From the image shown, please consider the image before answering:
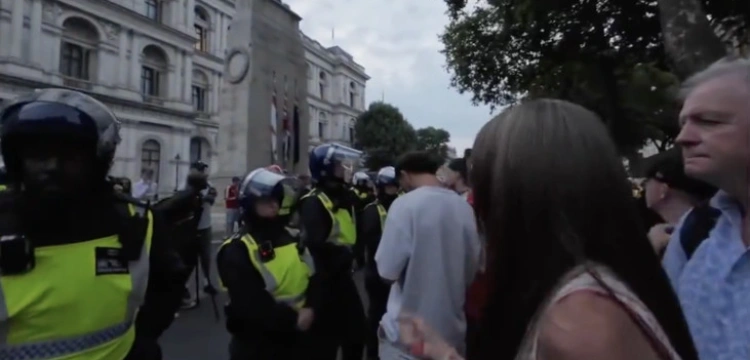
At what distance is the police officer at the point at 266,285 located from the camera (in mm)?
3281

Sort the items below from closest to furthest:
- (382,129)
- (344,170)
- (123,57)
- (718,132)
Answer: (718,132), (344,170), (123,57), (382,129)

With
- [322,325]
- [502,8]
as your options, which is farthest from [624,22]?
[322,325]

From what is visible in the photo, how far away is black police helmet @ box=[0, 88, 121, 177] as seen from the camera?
2.03 metres

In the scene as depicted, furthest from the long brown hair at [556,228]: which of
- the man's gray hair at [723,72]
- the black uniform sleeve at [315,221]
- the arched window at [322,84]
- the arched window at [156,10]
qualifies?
the arched window at [322,84]

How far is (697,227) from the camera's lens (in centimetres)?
218

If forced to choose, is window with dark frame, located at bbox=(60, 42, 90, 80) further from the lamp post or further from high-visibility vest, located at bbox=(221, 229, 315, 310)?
high-visibility vest, located at bbox=(221, 229, 315, 310)

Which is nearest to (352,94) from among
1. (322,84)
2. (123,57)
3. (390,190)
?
(322,84)

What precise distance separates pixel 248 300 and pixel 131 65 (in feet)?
145

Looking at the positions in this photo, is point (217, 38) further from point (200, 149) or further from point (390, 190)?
point (390, 190)

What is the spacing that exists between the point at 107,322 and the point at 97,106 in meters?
0.73

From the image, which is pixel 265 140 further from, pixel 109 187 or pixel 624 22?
pixel 109 187

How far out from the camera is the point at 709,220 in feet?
7.05

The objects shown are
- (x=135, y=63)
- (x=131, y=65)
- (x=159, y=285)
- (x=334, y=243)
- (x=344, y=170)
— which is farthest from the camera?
(x=135, y=63)

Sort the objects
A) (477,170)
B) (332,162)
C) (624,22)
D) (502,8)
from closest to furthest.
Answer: (477,170), (332,162), (624,22), (502,8)
